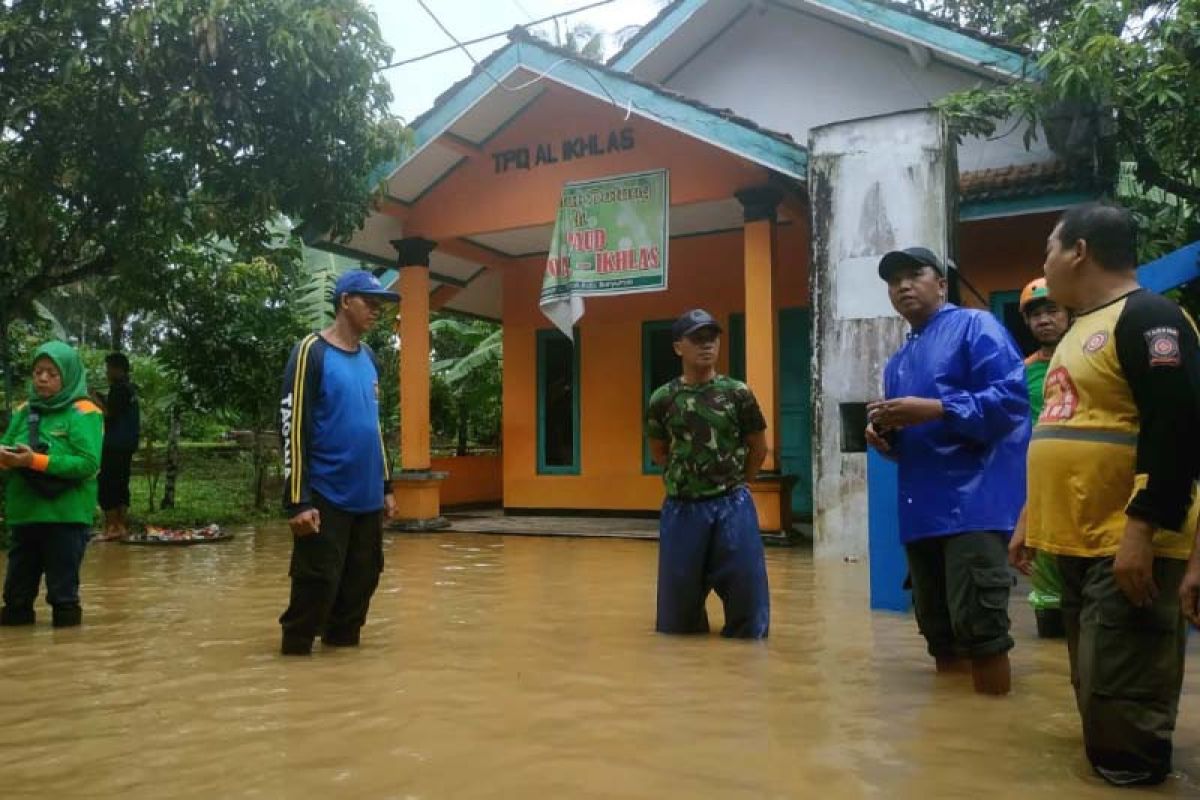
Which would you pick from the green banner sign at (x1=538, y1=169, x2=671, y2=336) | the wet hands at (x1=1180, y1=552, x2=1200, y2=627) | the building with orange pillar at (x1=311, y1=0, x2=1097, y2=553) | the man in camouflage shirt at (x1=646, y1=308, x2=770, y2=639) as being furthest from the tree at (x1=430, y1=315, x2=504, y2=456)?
the wet hands at (x1=1180, y1=552, x2=1200, y2=627)

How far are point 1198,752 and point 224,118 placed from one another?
7377 mm

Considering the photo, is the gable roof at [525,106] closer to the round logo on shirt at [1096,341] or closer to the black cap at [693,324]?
the black cap at [693,324]

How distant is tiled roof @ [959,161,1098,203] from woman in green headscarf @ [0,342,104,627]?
727cm

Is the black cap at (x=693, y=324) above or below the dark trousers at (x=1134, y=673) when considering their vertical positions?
above

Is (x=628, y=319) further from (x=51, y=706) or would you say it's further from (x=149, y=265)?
(x=51, y=706)

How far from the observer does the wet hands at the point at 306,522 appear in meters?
4.32

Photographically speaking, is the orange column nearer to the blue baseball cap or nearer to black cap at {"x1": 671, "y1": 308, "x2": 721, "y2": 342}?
black cap at {"x1": 671, "y1": 308, "x2": 721, "y2": 342}

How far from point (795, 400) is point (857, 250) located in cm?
403

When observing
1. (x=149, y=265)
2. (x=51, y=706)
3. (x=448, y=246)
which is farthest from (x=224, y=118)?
(x=51, y=706)

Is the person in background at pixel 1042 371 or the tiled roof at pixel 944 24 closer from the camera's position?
the person in background at pixel 1042 371

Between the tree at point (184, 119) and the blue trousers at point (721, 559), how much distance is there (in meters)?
4.80

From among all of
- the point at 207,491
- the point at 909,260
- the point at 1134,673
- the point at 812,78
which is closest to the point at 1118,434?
the point at 1134,673

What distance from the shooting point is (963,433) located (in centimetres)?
361

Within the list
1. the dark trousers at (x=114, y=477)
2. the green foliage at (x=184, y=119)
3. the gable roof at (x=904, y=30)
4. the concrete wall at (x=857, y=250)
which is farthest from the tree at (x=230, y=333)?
the concrete wall at (x=857, y=250)
